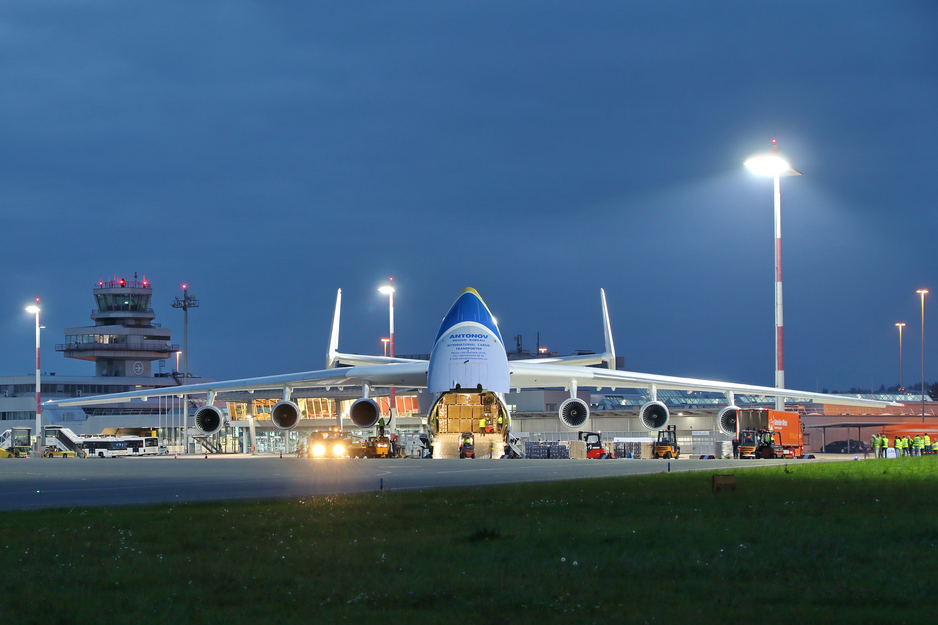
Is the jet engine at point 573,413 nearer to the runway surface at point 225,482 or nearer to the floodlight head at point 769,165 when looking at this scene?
the runway surface at point 225,482

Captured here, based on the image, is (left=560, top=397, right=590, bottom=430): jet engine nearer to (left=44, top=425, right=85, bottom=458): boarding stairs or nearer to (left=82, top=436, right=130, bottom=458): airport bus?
(left=82, top=436, right=130, bottom=458): airport bus

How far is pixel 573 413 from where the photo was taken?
119 ft

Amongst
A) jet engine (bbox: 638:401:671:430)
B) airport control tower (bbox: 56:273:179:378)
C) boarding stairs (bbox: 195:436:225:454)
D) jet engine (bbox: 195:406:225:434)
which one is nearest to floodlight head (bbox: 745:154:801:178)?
jet engine (bbox: 638:401:671:430)

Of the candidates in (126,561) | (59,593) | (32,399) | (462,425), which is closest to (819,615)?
(59,593)

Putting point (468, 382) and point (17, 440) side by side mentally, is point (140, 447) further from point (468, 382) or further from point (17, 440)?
point (468, 382)

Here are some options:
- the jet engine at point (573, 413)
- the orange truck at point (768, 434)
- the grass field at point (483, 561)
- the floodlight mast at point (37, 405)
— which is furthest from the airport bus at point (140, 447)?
the grass field at point (483, 561)

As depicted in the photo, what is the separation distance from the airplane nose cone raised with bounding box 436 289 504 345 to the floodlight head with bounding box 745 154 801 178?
11700mm

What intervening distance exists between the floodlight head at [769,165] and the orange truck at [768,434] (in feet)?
33.5

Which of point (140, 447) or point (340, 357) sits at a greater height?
point (340, 357)

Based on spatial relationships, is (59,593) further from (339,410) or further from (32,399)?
(32,399)

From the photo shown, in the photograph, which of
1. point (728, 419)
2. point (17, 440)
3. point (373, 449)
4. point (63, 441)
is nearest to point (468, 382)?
point (373, 449)

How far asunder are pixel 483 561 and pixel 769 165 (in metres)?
31.1

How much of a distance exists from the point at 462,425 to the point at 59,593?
30.0 m

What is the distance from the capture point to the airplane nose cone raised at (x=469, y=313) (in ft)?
118
